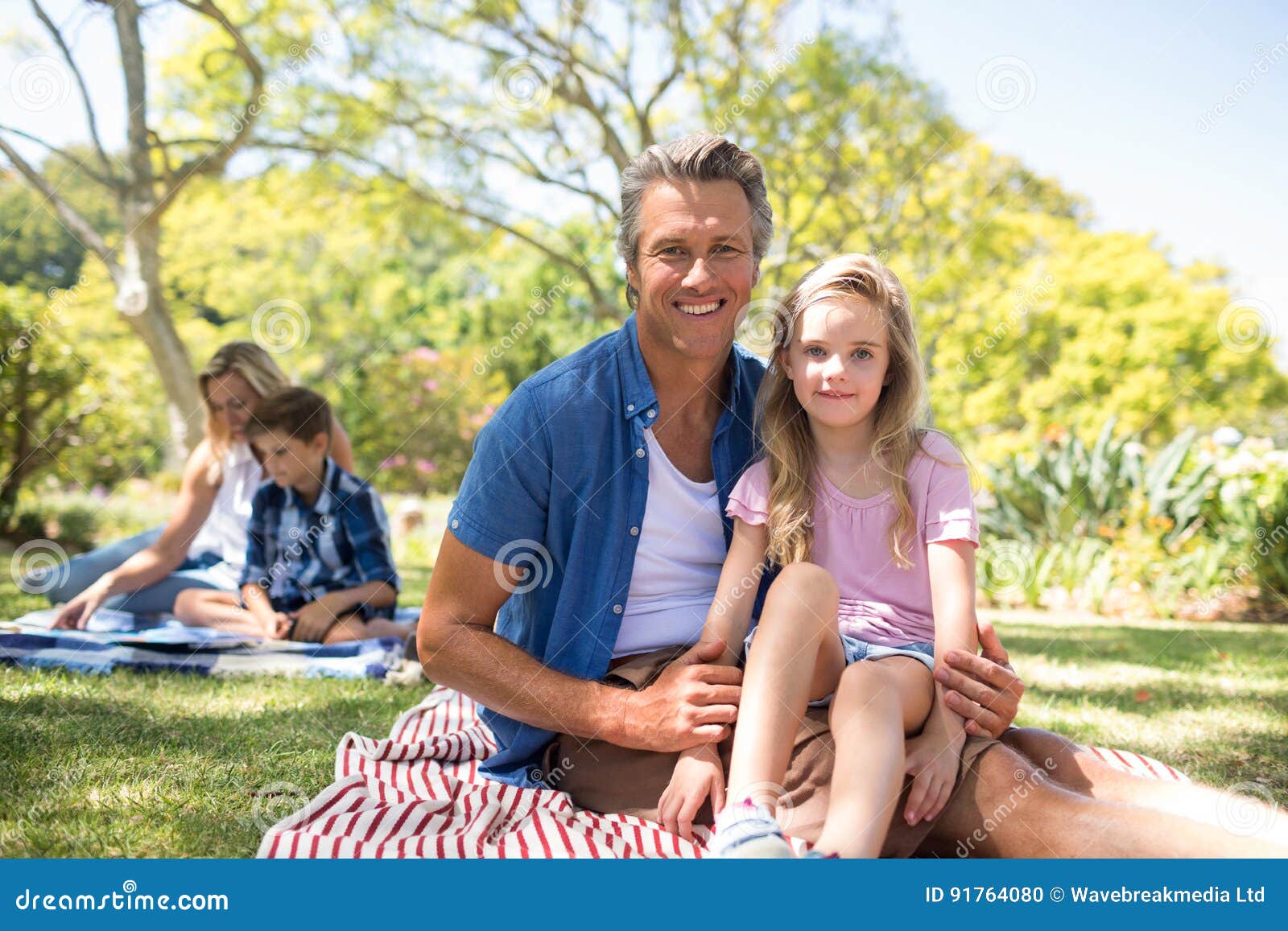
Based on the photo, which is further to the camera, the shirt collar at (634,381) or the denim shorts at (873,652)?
the shirt collar at (634,381)

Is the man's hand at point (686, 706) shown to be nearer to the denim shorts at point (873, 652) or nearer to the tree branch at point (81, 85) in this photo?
the denim shorts at point (873, 652)

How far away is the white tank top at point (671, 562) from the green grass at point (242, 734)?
980mm

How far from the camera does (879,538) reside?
2.64 metres

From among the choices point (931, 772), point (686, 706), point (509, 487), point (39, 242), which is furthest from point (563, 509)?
point (39, 242)

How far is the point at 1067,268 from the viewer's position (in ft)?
54.4

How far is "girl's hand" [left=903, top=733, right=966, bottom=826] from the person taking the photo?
7.32 feet

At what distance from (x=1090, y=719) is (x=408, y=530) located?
26.8 ft

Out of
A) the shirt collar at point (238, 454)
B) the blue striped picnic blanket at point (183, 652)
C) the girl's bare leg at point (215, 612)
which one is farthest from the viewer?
the shirt collar at point (238, 454)

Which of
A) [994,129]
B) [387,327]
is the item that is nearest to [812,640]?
[994,129]

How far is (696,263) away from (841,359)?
0.45 metres

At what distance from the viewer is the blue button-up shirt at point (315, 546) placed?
5.02m

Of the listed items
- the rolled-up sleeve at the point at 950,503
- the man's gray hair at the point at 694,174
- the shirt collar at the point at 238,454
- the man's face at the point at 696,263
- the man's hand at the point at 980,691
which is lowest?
the shirt collar at the point at 238,454

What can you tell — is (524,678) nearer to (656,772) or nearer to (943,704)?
(656,772)

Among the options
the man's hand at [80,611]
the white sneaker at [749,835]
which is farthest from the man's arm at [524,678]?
the man's hand at [80,611]
